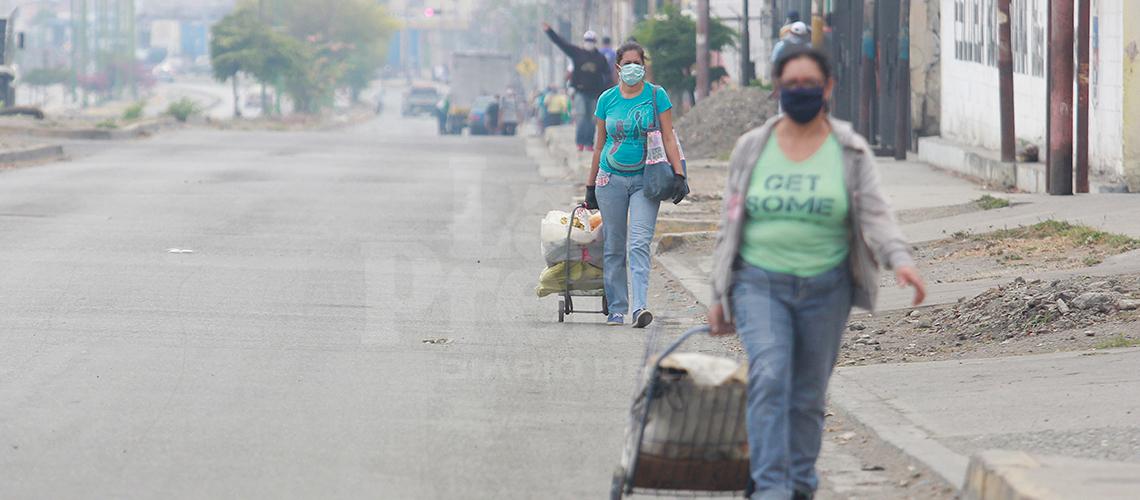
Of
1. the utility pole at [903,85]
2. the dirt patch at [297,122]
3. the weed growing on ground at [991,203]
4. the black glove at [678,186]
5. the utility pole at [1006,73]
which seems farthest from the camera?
the dirt patch at [297,122]

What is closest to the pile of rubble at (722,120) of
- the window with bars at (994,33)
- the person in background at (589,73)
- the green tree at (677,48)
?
the person in background at (589,73)

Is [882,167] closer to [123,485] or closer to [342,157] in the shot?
[342,157]

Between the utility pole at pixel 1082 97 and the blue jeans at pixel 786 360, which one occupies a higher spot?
the utility pole at pixel 1082 97

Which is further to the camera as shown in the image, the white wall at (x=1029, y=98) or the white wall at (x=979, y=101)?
the white wall at (x=979, y=101)

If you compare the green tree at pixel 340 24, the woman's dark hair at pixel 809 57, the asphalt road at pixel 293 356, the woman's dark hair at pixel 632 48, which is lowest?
the asphalt road at pixel 293 356

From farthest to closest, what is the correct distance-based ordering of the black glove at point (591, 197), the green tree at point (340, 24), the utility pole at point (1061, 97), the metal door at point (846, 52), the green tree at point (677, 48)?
the green tree at point (340, 24), the green tree at point (677, 48), the metal door at point (846, 52), the utility pole at point (1061, 97), the black glove at point (591, 197)

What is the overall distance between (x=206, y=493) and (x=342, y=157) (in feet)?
79.8

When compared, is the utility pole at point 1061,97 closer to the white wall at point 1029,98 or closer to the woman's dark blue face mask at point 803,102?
the white wall at point 1029,98

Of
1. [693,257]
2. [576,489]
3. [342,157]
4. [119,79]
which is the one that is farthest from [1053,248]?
[119,79]

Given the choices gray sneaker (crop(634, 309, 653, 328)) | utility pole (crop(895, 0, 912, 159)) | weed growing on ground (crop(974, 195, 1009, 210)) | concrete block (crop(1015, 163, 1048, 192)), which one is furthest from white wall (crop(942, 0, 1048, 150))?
gray sneaker (crop(634, 309, 653, 328))

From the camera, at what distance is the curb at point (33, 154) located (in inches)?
1147

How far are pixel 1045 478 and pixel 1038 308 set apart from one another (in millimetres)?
4793

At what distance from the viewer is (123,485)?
7.07 metres

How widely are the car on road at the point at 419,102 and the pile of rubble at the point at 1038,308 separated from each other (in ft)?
336
